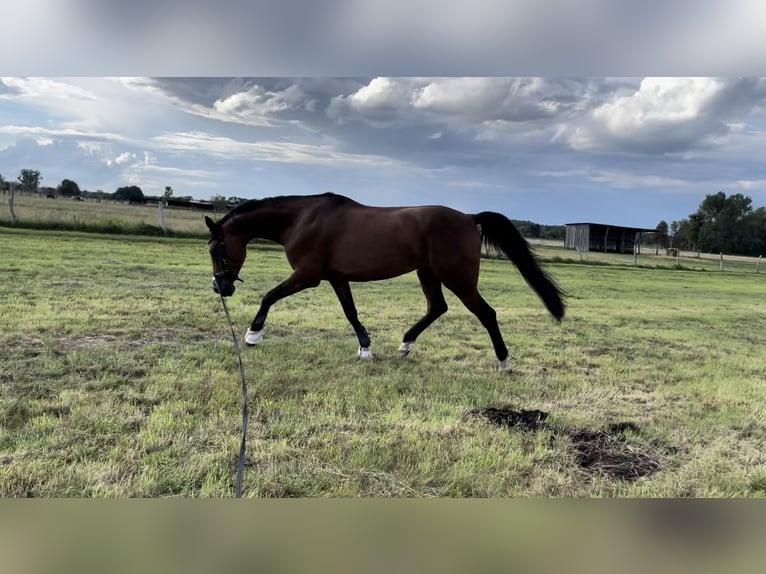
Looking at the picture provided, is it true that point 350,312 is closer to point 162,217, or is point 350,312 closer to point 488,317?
point 488,317

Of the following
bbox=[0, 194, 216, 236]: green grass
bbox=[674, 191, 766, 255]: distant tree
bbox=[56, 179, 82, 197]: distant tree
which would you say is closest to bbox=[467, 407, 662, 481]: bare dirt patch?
bbox=[674, 191, 766, 255]: distant tree

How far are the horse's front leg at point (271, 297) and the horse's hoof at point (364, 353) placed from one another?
0.58 meters

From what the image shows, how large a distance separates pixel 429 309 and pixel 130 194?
2.39 m

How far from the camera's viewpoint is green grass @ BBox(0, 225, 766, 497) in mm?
2107

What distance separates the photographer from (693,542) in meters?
2.04

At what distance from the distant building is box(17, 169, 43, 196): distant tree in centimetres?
396

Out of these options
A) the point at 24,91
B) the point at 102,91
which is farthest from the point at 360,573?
the point at 24,91

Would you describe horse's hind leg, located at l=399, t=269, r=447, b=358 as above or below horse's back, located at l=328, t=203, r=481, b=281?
below

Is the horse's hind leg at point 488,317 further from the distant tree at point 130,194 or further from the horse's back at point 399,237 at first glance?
the distant tree at point 130,194

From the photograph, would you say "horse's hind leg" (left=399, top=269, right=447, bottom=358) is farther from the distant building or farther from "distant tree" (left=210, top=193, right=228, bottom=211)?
"distant tree" (left=210, top=193, right=228, bottom=211)

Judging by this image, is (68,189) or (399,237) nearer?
(399,237)

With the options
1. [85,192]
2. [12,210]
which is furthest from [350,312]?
[12,210]

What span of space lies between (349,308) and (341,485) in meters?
1.37

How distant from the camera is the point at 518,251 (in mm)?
3064
